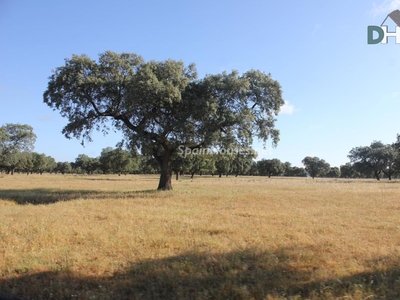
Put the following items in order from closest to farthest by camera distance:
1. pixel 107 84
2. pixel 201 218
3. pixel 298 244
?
pixel 298 244
pixel 201 218
pixel 107 84

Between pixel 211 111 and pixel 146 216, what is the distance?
38.4ft

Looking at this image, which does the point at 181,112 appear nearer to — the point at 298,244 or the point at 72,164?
the point at 298,244

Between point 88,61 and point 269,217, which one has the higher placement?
point 88,61

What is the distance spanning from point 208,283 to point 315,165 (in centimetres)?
14197

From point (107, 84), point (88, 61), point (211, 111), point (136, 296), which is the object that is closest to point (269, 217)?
point (136, 296)

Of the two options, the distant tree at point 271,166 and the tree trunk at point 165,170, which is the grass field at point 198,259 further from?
the distant tree at point 271,166

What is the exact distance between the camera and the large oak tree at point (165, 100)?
878 inches

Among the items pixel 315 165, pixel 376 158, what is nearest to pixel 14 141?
pixel 376 158

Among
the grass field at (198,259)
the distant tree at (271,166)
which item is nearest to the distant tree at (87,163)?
the distant tree at (271,166)

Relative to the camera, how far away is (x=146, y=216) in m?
12.8

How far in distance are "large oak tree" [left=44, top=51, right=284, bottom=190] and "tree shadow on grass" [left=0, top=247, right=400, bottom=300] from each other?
1646cm

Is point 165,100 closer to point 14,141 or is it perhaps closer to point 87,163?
point 14,141

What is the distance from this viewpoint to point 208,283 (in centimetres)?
558

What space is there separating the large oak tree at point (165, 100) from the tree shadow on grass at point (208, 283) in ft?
54.0
